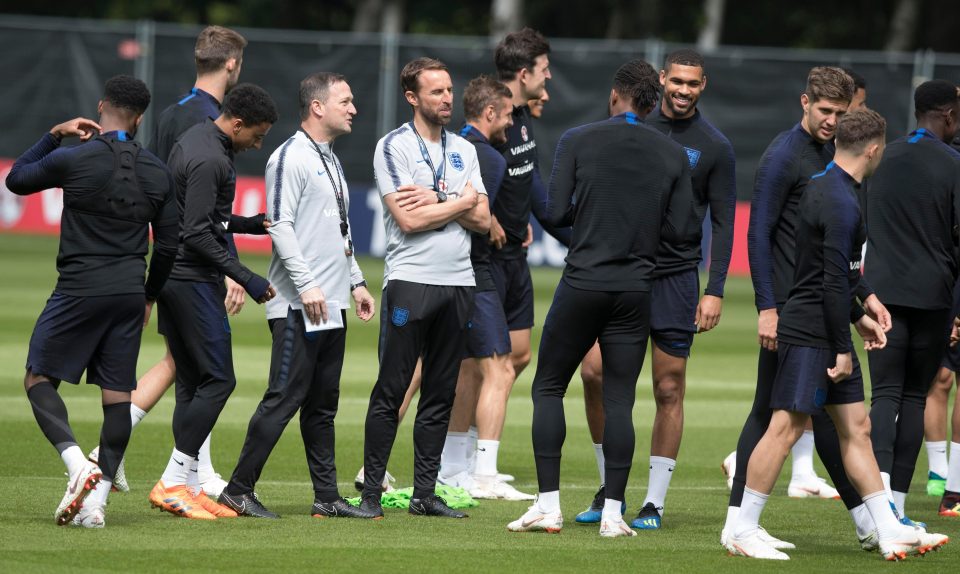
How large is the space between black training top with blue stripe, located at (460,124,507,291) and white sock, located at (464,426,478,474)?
3.02 ft

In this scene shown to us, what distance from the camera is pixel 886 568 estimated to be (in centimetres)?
751

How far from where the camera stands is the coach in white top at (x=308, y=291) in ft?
27.0

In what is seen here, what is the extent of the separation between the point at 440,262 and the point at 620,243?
3.23 feet

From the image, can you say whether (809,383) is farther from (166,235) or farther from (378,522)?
(166,235)


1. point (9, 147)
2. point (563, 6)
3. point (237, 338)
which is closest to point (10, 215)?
point (9, 147)

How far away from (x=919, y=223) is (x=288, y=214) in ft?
11.0

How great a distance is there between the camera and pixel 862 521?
8031mm

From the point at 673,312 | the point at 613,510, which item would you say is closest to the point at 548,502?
the point at 613,510

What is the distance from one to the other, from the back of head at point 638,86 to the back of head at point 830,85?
80 centimetres

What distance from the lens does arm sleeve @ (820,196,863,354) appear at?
7.41 m

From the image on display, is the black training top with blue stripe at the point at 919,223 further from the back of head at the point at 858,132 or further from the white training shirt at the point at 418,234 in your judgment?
the white training shirt at the point at 418,234

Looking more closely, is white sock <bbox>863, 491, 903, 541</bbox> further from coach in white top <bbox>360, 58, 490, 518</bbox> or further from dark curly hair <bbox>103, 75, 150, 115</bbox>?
dark curly hair <bbox>103, 75, 150, 115</bbox>

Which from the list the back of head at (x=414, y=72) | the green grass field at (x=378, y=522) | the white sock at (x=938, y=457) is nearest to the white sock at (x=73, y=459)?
the green grass field at (x=378, y=522)

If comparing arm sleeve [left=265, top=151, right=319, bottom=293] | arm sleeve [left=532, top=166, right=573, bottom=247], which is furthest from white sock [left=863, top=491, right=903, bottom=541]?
arm sleeve [left=265, top=151, right=319, bottom=293]
